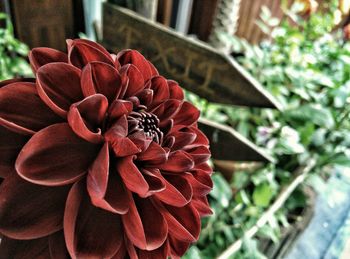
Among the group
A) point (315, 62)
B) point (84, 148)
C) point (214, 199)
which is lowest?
point (214, 199)

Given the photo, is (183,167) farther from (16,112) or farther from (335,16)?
(335,16)

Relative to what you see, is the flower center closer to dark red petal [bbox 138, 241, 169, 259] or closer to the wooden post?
dark red petal [bbox 138, 241, 169, 259]

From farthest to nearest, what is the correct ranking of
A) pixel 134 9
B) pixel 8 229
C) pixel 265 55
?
pixel 265 55, pixel 134 9, pixel 8 229

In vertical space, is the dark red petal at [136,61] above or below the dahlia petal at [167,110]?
above

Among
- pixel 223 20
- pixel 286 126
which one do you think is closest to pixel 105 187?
pixel 286 126

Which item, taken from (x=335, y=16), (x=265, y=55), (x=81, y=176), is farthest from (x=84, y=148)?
(x=335, y=16)

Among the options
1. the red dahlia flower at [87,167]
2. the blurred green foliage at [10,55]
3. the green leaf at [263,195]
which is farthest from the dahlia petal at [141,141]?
the green leaf at [263,195]

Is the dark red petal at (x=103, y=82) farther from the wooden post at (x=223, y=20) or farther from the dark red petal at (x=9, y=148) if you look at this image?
the wooden post at (x=223, y=20)
